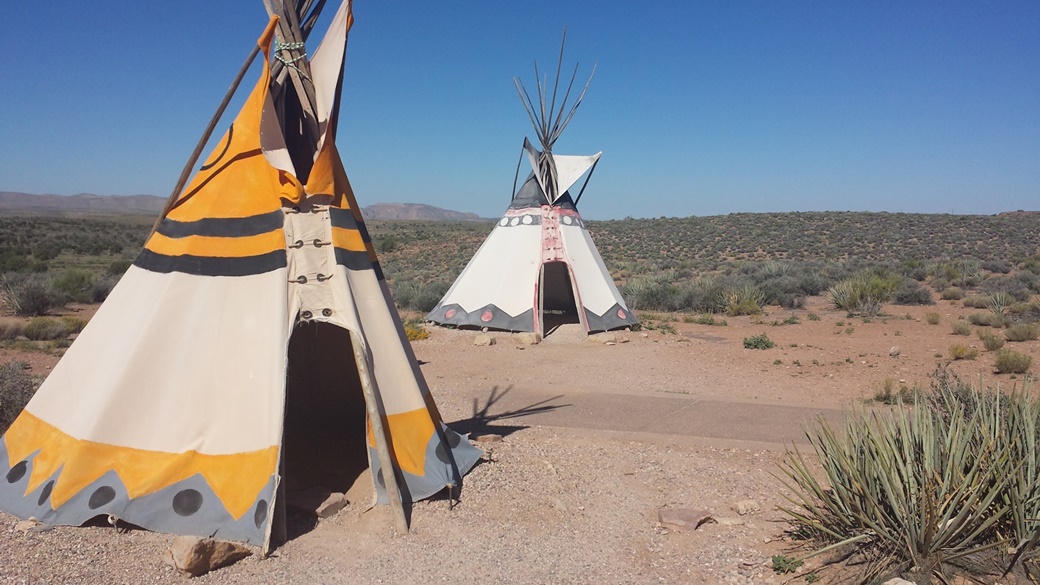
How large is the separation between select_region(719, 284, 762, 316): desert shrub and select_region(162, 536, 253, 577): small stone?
48.7ft

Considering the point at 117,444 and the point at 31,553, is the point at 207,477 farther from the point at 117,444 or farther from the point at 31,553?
the point at 31,553

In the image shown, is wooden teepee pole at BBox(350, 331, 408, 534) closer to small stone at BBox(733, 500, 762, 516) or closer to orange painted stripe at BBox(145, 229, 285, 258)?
orange painted stripe at BBox(145, 229, 285, 258)

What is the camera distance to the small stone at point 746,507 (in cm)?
504

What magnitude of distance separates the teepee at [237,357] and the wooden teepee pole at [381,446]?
0.03 feet

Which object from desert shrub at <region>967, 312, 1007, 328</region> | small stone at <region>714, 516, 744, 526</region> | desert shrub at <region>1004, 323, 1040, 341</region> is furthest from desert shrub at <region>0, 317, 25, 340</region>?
desert shrub at <region>967, 312, 1007, 328</region>

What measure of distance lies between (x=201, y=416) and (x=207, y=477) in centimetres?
39

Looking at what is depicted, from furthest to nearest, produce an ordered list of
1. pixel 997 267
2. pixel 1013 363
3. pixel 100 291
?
1. pixel 997 267
2. pixel 100 291
3. pixel 1013 363

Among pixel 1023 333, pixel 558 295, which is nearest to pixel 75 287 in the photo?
pixel 558 295

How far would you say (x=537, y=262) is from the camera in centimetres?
1337

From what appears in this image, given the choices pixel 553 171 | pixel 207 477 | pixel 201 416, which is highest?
pixel 553 171

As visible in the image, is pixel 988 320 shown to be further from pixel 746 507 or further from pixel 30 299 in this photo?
pixel 30 299

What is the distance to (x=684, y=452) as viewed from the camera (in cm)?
650

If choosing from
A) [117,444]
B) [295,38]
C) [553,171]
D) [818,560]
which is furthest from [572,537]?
[553,171]

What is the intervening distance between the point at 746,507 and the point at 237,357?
3.74m
